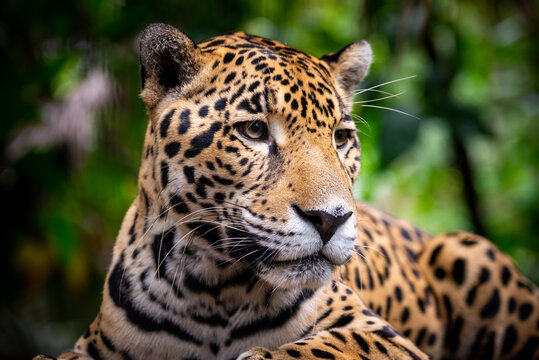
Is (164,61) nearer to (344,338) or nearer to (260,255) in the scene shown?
(260,255)

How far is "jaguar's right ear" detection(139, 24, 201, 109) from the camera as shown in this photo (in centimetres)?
343

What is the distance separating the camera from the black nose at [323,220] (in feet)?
9.48

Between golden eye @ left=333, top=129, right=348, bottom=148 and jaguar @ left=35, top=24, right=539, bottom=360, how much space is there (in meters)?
0.01

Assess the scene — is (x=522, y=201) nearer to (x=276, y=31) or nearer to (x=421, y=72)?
(x=421, y=72)

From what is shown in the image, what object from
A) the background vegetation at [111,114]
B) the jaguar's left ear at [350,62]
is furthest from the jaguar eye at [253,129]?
the background vegetation at [111,114]

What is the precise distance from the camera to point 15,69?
7.48 meters

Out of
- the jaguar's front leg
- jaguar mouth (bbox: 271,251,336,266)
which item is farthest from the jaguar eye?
the jaguar's front leg

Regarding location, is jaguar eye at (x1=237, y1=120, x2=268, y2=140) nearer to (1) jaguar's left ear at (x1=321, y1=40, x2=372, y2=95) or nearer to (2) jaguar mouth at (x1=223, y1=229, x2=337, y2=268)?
(2) jaguar mouth at (x1=223, y1=229, x2=337, y2=268)

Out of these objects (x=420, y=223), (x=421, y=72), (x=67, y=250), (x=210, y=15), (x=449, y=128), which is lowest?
(x=420, y=223)

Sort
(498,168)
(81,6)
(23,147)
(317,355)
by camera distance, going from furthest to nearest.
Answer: (498,168) → (23,147) → (81,6) → (317,355)

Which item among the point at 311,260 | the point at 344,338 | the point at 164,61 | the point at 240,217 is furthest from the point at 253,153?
the point at 344,338

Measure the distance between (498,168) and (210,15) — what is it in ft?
21.8

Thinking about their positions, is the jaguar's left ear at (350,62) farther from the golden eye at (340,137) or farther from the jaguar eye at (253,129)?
the jaguar eye at (253,129)

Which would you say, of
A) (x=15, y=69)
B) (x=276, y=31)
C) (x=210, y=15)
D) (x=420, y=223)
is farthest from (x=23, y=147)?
(x=420, y=223)
